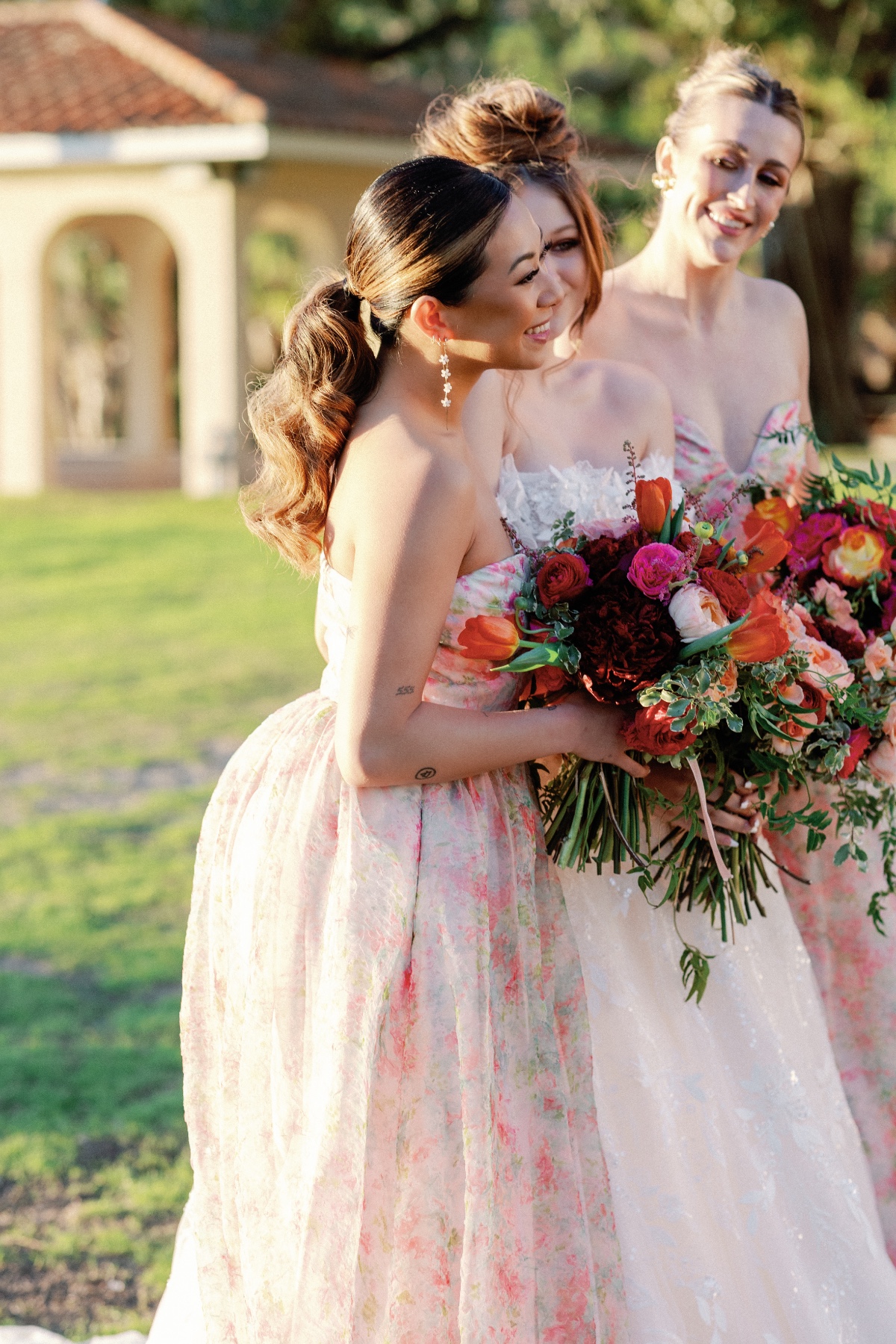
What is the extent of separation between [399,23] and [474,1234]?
23980 millimetres

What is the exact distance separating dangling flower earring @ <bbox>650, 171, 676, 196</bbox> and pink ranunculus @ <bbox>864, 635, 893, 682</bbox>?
1199 millimetres

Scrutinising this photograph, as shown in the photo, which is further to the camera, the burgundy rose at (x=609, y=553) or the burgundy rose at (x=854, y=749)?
the burgundy rose at (x=854, y=749)

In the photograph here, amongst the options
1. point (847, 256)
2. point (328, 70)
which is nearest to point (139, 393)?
point (328, 70)

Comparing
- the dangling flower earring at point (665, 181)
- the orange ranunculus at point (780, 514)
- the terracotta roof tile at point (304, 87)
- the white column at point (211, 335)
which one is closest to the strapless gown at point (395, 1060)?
the orange ranunculus at point (780, 514)

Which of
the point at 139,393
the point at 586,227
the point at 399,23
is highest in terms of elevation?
the point at 586,227

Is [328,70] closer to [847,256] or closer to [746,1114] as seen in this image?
[847,256]

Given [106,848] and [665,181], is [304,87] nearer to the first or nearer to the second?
[106,848]

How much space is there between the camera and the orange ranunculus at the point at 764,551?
2512 mm

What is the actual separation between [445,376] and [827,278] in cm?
1945

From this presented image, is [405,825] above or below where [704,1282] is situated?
above

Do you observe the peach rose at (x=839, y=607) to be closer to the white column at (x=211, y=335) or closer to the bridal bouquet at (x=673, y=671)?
the bridal bouquet at (x=673, y=671)

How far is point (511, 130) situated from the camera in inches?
116

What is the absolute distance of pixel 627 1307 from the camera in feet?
8.08

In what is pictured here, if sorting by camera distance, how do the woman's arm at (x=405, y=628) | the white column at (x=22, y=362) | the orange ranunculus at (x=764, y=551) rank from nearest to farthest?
the woman's arm at (x=405, y=628)
the orange ranunculus at (x=764, y=551)
the white column at (x=22, y=362)
